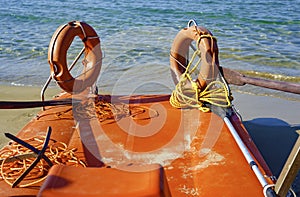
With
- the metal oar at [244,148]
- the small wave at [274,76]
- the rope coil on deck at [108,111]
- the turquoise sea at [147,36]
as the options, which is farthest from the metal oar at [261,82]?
the small wave at [274,76]

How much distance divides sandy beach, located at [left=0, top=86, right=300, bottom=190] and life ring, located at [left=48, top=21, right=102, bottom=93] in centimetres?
100

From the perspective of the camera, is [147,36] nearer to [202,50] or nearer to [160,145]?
[202,50]

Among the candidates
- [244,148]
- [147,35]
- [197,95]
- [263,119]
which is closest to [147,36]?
[147,35]

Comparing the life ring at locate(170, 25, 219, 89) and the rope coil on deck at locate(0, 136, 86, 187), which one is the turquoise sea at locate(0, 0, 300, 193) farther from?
the rope coil on deck at locate(0, 136, 86, 187)

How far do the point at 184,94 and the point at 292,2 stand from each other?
1072 centimetres

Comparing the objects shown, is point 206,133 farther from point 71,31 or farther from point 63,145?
point 71,31

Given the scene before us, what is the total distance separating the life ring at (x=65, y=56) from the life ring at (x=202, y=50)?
809 mm

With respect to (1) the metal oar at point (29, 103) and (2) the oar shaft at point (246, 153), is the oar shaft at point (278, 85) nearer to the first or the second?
(2) the oar shaft at point (246, 153)

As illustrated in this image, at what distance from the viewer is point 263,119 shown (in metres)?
4.40

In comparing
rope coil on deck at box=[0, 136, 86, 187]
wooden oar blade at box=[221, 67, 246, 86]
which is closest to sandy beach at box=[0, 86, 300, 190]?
wooden oar blade at box=[221, 67, 246, 86]

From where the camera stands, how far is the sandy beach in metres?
3.70

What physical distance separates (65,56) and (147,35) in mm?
5914

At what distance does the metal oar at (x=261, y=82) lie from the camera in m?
2.30

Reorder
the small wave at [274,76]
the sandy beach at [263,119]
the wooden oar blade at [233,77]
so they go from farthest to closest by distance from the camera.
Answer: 1. the small wave at [274,76]
2. the sandy beach at [263,119]
3. the wooden oar blade at [233,77]
